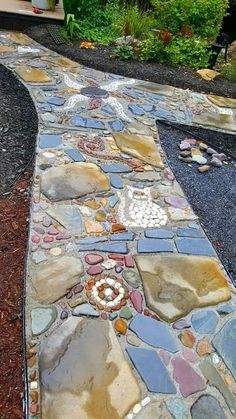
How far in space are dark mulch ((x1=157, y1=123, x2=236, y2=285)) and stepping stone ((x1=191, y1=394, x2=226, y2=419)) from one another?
81 cm

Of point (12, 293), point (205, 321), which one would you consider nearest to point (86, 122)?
point (12, 293)

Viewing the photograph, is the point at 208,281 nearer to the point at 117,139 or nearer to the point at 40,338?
the point at 40,338

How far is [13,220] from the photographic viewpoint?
2480 millimetres

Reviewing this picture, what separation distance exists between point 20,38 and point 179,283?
172 inches

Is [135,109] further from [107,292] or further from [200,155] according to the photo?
[107,292]

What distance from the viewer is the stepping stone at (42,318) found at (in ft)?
5.99

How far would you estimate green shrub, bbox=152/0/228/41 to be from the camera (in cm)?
526

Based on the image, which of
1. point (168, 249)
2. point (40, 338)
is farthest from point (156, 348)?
point (168, 249)

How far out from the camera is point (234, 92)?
461 cm

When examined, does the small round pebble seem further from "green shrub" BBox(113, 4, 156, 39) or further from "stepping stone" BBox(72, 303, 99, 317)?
"green shrub" BBox(113, 4, 156, 39)

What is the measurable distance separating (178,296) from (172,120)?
227 centimetres

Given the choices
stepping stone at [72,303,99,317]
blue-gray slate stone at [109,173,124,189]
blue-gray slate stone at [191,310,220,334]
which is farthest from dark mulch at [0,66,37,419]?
blue-gray slate stone at [191,310,220,334]

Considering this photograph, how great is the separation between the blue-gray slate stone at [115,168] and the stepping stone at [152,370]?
151 centimetres

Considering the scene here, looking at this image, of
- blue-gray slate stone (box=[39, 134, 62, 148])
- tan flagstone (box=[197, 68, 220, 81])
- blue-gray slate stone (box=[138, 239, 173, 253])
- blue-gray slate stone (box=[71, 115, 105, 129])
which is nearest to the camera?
blue-gray slate stone (box=[138, 239, 173, 253])
